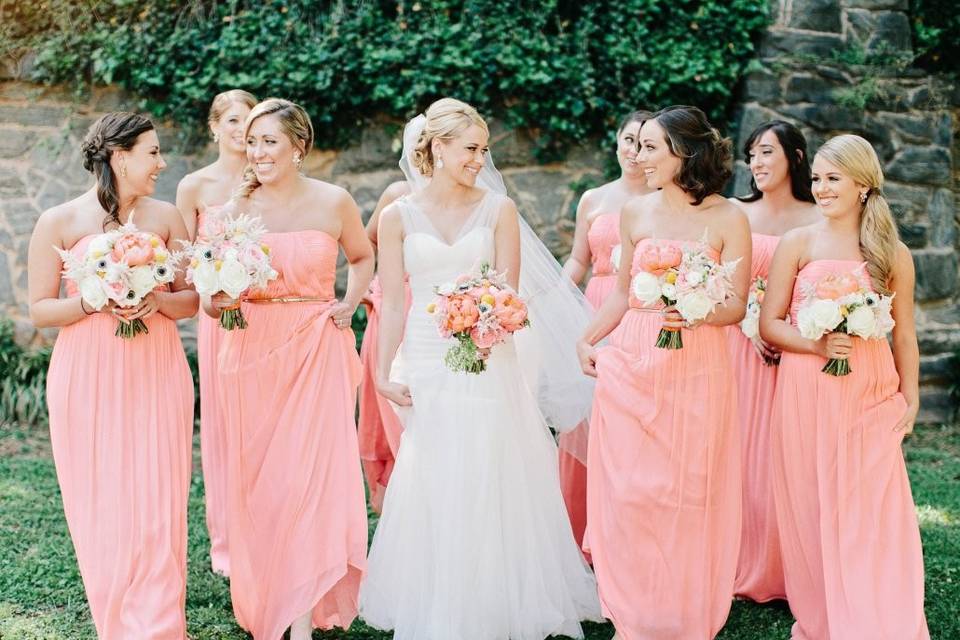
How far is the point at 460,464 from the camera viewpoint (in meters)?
5.12

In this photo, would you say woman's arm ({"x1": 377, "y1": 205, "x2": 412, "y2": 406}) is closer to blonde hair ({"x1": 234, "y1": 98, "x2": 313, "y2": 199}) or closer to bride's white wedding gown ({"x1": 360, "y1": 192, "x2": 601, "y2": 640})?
bride's white wedding gown ({"x1": 360, "y1": 192, "x2": 601, "y2": 640})

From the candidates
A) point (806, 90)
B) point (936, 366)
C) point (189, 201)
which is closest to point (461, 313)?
point (189, 201)

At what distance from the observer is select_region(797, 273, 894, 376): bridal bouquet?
4.65 metres

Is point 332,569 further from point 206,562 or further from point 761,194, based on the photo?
point 761,194

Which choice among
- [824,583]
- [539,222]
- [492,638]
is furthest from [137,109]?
[824,583]

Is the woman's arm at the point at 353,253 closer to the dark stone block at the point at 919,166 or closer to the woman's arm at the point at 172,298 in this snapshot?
the woman's arm at the point at 172,298

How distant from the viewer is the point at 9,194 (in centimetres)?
1010

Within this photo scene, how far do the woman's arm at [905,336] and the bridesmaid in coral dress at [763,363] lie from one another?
0.78 m

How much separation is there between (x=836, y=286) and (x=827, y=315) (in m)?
0.16

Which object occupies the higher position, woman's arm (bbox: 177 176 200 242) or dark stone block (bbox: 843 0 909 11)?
dark stone block (bbox: 843 0 909 11)

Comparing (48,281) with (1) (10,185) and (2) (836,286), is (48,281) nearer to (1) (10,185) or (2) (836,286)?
(2) (836,286)

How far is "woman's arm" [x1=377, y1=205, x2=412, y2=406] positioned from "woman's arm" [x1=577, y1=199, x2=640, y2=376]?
0.91 metres

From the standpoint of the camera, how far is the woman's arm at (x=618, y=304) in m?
5.27

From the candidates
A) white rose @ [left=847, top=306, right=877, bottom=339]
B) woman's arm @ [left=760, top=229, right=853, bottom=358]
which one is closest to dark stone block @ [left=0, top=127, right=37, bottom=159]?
woman's arm @ [left=760, top=229, right=853, bottom=358]
